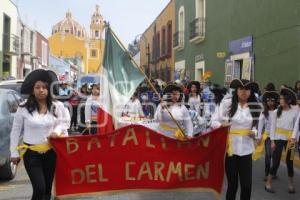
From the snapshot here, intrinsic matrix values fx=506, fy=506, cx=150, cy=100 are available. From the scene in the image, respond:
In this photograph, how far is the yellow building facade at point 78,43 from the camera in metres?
92.9

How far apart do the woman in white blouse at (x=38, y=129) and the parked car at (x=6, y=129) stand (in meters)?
2.79

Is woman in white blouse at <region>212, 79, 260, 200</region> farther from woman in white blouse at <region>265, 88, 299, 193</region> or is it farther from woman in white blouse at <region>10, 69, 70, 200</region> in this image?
woman in white blouse at <region>265, 88, 299, 193</region>

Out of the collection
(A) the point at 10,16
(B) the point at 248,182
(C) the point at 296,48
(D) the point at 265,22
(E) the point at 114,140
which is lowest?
(B) the point at 248,182

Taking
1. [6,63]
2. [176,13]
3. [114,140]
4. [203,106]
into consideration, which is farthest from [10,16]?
[114,140]

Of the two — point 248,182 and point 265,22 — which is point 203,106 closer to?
point 265,22

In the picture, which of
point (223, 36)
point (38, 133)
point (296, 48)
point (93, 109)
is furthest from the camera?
point (223, 36)

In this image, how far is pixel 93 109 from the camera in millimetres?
10648

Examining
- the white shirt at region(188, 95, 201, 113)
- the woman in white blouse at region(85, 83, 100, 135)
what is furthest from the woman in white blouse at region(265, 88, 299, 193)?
the white shirt at region(188, 95, 201, 113)

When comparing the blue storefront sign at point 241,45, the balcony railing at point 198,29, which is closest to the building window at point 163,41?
the balcony railing at point 198,29

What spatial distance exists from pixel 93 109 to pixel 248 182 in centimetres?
542

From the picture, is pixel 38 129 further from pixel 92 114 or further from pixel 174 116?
pixel 92 114

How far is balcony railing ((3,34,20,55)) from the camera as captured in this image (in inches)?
1221

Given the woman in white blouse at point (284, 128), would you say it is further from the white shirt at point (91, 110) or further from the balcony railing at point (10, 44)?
the balcony railing at point (10, 44)

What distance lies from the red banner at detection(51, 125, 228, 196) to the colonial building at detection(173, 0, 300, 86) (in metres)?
9.10
